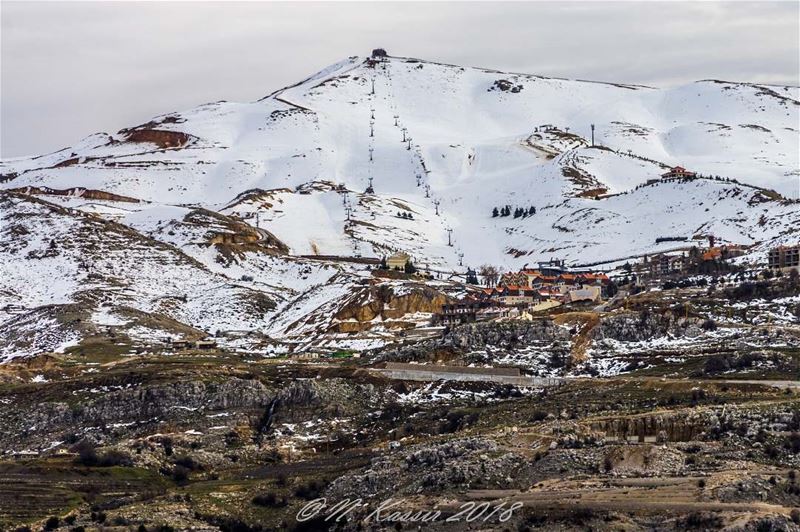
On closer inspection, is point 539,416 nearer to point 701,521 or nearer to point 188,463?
point 188,463

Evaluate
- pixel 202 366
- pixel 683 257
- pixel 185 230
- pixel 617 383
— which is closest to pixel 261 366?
pixel 202 366

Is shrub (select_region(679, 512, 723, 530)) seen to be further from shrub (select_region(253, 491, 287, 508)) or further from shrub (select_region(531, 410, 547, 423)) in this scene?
shrub (select_region(531, 410, 547, 423))

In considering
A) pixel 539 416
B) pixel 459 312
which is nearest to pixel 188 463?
pixel 539 416

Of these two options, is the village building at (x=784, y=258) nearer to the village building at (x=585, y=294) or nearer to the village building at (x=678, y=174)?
the village building at (x=585, y=294)

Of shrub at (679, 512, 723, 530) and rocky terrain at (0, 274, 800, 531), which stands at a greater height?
shrub at (679, 512, 723, 530)

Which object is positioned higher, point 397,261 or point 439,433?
point 439,433

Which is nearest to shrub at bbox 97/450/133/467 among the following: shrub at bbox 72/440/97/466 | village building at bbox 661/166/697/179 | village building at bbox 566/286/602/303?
shrub at bbox 72/440/97/466

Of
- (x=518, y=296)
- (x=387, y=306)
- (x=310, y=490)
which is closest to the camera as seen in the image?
(x=310, y=490)
